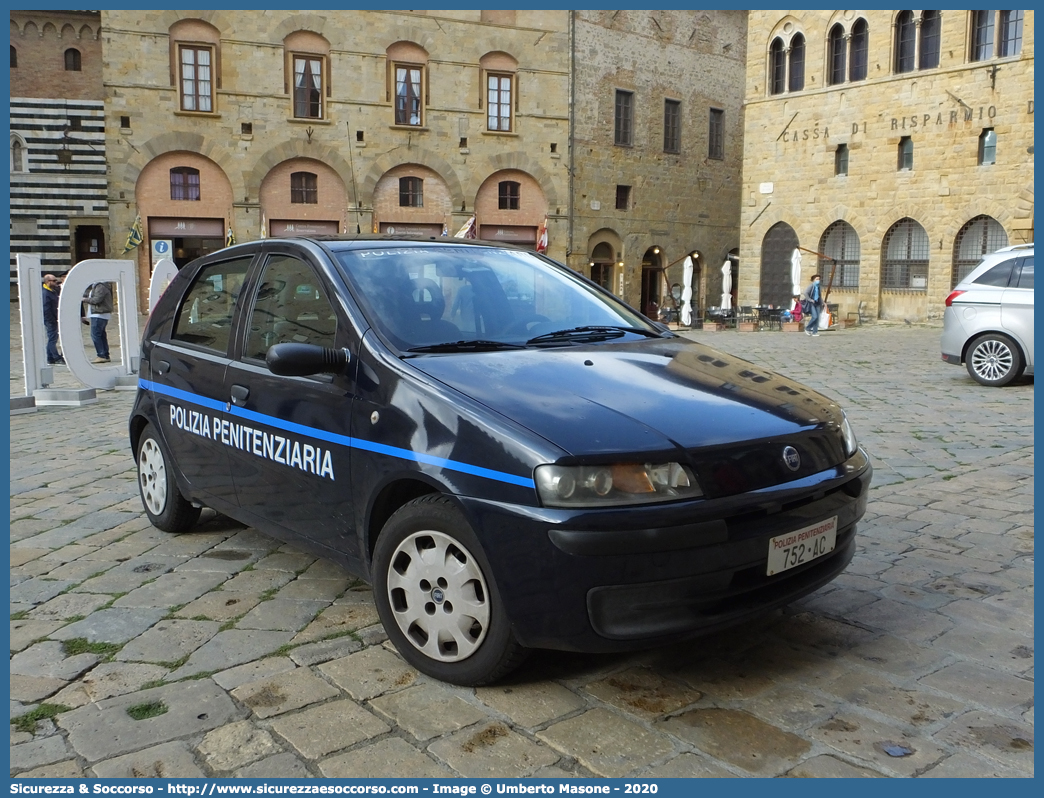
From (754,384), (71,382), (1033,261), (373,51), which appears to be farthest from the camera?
(373,51)

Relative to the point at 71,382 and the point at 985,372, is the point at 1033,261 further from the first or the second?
the point at 71,382

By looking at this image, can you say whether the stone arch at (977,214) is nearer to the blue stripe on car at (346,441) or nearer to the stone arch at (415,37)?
the stone arch at (415,37)

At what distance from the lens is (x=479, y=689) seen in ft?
11.2

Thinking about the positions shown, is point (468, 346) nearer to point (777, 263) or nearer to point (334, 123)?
point (334, 123)

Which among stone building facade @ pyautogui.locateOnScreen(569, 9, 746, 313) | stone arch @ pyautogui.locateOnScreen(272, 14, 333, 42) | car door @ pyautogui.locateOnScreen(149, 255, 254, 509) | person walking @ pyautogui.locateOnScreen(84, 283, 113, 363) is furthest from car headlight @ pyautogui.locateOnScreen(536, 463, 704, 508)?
stone building facade @ pyautogui.locateOnScreen(569, 9, 746, 313)

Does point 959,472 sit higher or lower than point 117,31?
lower

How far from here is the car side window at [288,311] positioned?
4.09 m

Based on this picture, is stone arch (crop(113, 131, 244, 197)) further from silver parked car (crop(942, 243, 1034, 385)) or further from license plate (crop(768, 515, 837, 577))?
license plate (crop(768, 515, 837, 577))

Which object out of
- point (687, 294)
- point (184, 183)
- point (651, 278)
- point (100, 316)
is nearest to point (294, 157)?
point (184, 183)

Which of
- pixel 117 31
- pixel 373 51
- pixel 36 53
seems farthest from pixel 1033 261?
pixel 36 53

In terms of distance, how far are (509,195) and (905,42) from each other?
46.8 ft

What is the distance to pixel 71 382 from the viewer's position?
14.1m

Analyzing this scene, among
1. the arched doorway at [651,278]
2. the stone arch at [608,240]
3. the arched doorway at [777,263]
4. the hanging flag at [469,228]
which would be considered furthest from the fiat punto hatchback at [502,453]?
the arched doorway at [651,278]

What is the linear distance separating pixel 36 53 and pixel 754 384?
39.9m
